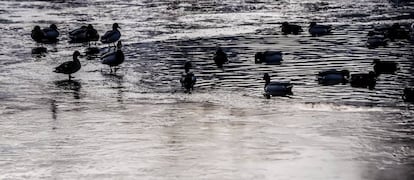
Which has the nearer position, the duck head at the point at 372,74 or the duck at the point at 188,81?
the duck at the point at 188,81

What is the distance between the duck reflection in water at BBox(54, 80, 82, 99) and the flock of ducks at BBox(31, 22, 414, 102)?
0.39 m

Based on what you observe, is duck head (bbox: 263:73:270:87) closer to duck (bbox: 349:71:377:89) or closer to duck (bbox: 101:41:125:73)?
duck (bbox: 349:71:377:89)

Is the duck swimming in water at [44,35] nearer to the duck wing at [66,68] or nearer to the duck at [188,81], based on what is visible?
the duck wing at [66,68]

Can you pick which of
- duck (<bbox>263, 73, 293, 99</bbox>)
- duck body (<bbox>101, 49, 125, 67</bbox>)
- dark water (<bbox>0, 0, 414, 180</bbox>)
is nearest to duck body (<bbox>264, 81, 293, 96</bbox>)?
duck (<bbox>263, 73, 293, 99</bbox>)

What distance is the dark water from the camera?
1516cm

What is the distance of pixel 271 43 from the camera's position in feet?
103

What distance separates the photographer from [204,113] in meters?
19.5

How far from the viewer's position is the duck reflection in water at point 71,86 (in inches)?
884

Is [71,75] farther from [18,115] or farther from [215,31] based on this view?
[215,31]

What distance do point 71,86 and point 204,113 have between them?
5618 millimetres

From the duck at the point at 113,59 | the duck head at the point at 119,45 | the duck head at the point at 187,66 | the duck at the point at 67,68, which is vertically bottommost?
the duck head at the point at 187,66

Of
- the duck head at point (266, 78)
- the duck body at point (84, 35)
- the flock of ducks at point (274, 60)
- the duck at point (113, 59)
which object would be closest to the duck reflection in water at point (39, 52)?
the flock of ducks at point (274, 60)

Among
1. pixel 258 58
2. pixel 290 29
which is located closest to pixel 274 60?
pixel 258 58

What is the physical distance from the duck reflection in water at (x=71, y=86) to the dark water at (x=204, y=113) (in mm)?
32
